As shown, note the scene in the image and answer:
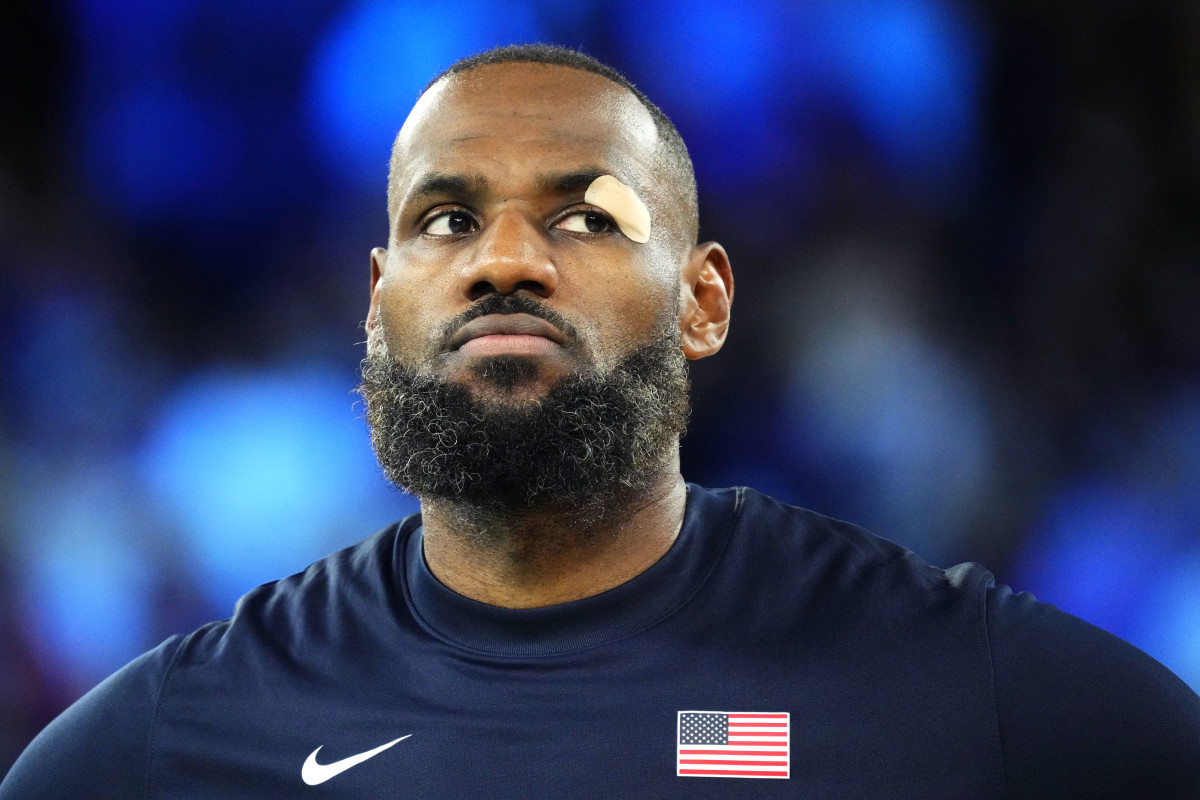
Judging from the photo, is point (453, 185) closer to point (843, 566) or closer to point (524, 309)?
point (524, 309)

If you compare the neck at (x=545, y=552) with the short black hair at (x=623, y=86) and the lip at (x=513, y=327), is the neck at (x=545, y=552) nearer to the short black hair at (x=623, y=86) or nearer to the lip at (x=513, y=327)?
the lip at (x=513, y=327)

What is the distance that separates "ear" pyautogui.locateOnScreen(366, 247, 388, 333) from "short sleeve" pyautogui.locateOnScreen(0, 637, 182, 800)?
78 centimetres

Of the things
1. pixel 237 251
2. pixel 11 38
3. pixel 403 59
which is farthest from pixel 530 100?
pixel 11 38

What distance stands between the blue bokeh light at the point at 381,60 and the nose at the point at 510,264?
1556 mm

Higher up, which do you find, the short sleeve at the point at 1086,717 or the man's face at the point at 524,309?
the man's face at the point at 524,309

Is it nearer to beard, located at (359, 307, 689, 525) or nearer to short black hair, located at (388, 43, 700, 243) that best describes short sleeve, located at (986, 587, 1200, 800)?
beard, located at (359, 307, 689, 525)

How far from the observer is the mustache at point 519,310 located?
79.0 inches

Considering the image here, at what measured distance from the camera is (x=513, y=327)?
1993 mm

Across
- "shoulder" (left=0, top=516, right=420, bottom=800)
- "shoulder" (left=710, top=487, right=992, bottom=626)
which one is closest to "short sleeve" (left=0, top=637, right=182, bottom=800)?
"shoulder" (left=0, top=516, right=420, bottom=800)

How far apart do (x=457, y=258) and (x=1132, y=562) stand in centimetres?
200

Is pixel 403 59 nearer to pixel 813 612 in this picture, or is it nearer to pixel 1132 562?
pixel 813 612

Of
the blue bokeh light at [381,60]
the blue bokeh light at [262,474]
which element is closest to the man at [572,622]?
the blue bokeh light at [262,474]

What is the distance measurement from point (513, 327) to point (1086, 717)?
1.12 meters

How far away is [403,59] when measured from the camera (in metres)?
3.51
